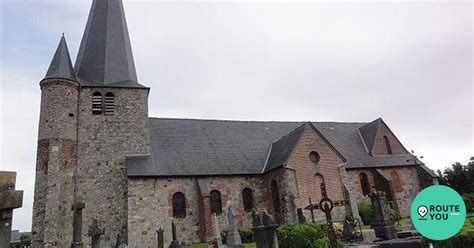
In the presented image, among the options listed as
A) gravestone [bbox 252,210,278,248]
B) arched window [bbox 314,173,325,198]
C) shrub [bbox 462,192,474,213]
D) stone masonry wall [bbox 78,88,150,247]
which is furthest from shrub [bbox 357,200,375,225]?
gravestone [bbox 252,210,278,248]

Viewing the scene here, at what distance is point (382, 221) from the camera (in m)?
14.1

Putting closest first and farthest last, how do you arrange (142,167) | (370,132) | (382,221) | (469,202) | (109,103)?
(382,221)
(142,167)
(109,103)
(469,202)
(370,132)

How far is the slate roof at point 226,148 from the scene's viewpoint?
20578 millimetres

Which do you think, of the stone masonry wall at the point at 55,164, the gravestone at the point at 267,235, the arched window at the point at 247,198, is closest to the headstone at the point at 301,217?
the arched window at the point at 247,198

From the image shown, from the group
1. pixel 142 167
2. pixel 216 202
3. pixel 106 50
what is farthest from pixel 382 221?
pixel 106 50

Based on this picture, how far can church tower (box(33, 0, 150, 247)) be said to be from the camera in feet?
57.8

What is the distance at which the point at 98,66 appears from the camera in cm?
2200

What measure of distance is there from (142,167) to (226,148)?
624 cm

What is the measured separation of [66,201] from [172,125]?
8628 mm

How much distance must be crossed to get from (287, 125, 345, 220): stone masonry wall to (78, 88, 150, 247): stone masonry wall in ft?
30.5

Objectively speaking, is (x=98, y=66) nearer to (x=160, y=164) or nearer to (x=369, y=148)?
(x=160, y=164)

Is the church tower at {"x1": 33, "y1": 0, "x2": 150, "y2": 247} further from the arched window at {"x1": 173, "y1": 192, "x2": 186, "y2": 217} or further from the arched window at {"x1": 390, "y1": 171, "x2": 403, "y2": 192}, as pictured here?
the arched window at {"x1": 390, "y1": 171, "x2": 403, "y2": 192}

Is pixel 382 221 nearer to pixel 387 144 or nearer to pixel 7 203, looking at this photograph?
pixel 7 203

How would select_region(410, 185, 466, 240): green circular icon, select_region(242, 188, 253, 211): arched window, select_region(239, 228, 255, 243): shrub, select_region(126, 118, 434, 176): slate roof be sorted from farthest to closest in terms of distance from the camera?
select_region(242, 188, 253, 211): arched window
select_region(126, 118, 434, 176): slate roof
select_region(239, 228, 255, 243): shrub
select_region(410, 185, 466, 240): green circular icon
